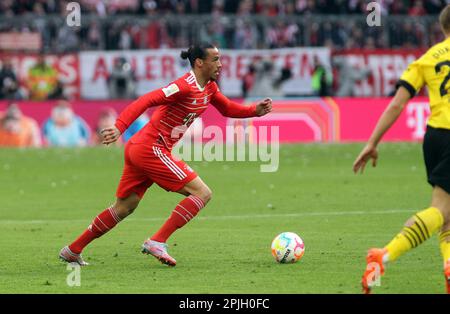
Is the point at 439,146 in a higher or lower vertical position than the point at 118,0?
lower

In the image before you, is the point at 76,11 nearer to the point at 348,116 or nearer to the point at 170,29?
the point at 170,29

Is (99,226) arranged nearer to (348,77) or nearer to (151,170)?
(151,170)

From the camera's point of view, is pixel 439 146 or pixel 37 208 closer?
pixel 439 146

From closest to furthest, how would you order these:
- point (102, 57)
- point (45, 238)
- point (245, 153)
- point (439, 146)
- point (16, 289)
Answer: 1. point (439, 146)
2. point (16, 289)
3. point (45, 238)
4. point (245, 153)
5. point (102, 57)

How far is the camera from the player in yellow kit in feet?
28.3

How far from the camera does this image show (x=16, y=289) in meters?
9.56

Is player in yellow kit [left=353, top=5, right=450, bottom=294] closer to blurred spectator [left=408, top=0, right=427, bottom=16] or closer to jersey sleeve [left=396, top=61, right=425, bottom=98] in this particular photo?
jersey sleeve [left=396, top=61, right=425, bottom=98]

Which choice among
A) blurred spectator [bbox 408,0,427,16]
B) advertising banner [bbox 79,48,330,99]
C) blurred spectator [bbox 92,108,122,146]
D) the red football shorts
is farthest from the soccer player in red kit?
blurred spectator [bbox 408,0,427,16]

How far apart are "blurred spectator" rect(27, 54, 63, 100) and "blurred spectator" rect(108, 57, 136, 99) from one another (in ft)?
4.98

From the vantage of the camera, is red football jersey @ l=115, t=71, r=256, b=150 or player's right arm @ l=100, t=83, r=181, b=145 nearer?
player's right arm @ l=100, t=83, r=181, b=145

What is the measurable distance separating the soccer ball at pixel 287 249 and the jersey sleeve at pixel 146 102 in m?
1.79

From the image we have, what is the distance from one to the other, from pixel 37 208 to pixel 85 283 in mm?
7372

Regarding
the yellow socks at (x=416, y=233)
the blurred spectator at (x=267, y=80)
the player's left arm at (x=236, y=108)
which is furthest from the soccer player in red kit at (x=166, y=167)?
the blurred spectator at (x=267, y=80)

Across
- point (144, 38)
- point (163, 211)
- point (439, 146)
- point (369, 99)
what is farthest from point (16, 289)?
point (144, 38)
